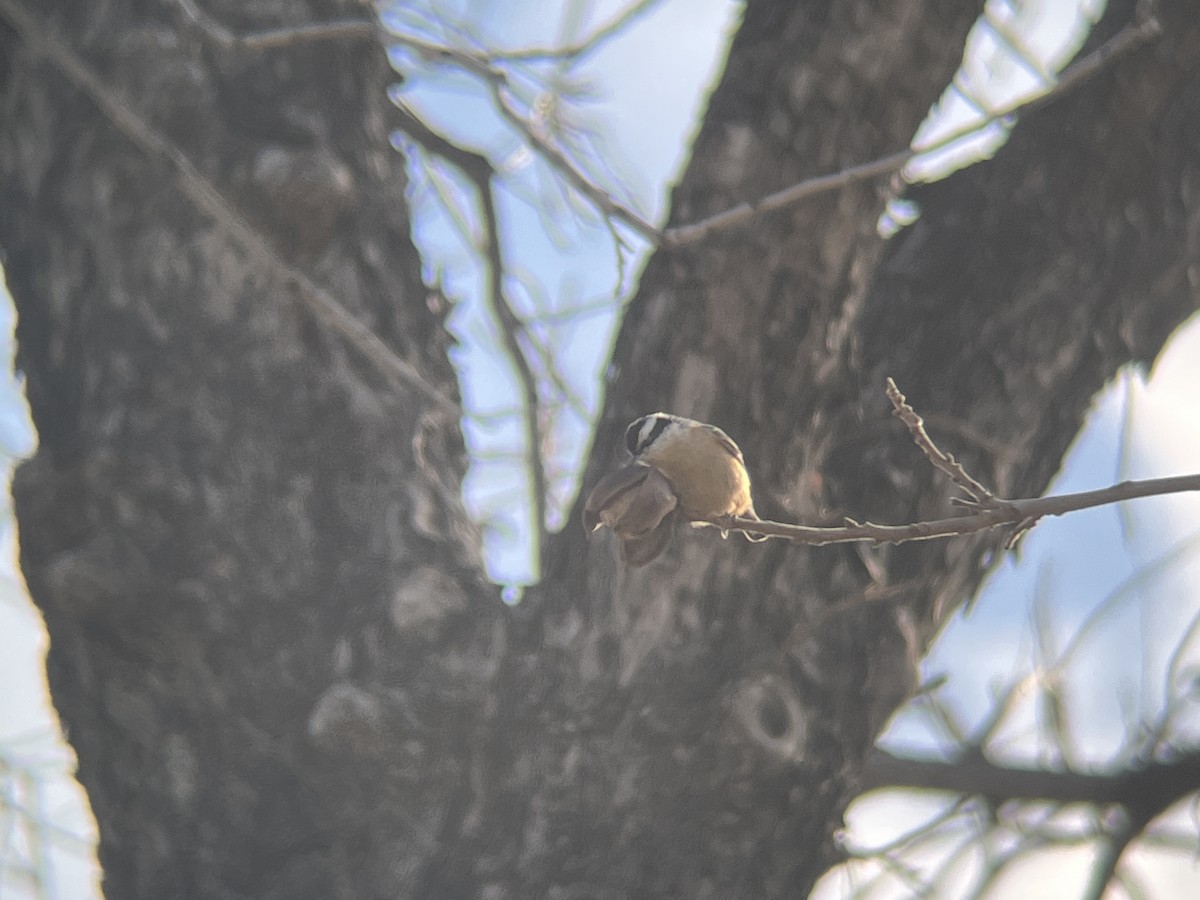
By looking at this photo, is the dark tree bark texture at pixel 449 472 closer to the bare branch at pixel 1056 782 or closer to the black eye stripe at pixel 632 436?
the black eye stripe at pixel 632 436

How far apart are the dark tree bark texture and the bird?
13 cm

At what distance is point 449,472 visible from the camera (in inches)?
71.5

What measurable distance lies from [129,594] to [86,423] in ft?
0.83

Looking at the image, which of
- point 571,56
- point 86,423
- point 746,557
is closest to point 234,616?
point 86,423

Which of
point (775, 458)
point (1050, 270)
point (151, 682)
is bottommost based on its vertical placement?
point (151, 682)

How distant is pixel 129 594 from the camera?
152cm

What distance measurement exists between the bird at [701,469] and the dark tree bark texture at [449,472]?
0.44 feet

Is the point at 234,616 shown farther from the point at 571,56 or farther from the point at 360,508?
the point at 571,56

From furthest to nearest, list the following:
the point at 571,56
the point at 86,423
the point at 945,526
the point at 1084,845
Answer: the point at 1084,845 → the point at 571,56 → the point at 86,423 → the point at 945,526

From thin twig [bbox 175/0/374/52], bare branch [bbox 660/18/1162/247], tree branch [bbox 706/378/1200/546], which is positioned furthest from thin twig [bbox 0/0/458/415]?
tree branch [bbox 706/378/1200/546]

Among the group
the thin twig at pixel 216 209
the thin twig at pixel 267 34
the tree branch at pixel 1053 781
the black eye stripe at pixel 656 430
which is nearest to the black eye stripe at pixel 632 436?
the black eye stripe at pixel 656 430

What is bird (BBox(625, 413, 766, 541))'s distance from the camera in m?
1.34

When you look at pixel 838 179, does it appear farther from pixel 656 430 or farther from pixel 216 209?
pixel 216 209

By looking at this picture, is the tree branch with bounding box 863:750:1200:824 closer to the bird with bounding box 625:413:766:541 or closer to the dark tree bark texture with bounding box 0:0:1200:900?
the dark tree bark texture with bounding box 0:0:1200:900
